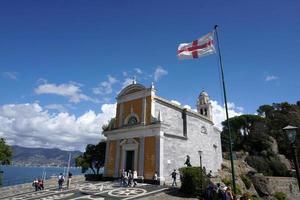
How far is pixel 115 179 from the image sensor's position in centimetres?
3052

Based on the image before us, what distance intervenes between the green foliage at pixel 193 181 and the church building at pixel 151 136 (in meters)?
6.15

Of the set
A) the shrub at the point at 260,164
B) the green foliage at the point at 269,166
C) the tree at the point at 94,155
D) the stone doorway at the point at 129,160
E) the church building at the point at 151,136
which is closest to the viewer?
the church building at the point at 151,136

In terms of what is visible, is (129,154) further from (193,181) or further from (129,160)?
(193,181)

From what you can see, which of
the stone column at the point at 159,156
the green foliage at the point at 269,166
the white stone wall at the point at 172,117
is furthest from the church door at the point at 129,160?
the green foliage at the point at 269,166

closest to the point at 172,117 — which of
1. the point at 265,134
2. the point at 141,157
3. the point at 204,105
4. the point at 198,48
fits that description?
the point at 141,157

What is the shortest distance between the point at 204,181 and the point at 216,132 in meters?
25.2

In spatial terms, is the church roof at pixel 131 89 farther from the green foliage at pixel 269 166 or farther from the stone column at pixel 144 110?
the green foliage at pixel 269 166

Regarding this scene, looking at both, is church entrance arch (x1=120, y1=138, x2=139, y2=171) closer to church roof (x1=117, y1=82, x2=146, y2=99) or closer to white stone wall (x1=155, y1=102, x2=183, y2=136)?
white stone wall (x1=155, y1=102, x2=183, y2=136)

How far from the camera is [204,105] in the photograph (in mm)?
46844

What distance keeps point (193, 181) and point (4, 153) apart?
106ft

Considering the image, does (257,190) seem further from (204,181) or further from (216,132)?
(204,181)

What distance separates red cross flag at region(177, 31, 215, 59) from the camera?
18.1m

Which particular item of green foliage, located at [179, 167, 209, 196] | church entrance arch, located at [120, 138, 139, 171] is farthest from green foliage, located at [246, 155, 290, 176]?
green foliage, located at [179, 167, 209, 196]

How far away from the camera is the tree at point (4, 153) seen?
3783 centimetres
